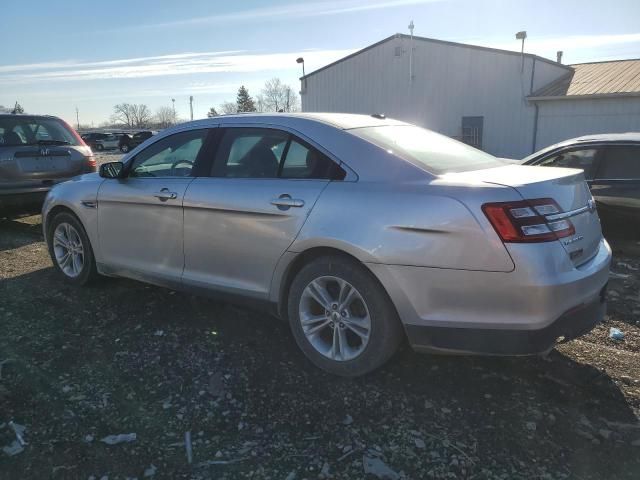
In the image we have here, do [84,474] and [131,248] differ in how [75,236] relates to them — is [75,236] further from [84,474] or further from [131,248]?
[84,474]

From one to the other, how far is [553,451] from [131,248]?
3396mm

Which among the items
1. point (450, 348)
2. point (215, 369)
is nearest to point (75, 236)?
point (215, 369)

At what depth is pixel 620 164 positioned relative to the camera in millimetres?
5855

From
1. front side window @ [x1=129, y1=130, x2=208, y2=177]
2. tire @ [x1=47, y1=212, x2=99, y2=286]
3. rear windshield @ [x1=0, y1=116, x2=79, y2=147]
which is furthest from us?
rear windshield @ [x1=0, y1=116, x2=79, y2=147]

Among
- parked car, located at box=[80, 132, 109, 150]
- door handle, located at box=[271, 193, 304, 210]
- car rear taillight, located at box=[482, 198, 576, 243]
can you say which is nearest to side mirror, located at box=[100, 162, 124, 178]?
door handle, located at box=[271, 193, 304, 210]

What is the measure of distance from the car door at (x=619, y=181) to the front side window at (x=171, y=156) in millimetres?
4374

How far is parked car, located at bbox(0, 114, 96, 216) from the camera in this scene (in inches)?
284

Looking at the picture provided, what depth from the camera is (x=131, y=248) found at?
175 inches

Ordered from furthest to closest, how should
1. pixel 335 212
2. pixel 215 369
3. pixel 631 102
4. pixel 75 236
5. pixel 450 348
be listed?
pixel 631 102, pixel 75 236, pixel 215 369, pixel 335 212, pixel 450 348

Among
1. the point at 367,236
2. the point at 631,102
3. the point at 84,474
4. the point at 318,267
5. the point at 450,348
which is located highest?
the point at 631,102

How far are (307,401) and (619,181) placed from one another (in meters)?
4.57

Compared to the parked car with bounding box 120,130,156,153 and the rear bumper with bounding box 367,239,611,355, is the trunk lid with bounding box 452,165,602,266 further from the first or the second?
the parked car with bounding box 120,130,156,153

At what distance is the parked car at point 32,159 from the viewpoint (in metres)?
7.22

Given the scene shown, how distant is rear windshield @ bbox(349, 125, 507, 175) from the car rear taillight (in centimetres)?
50
